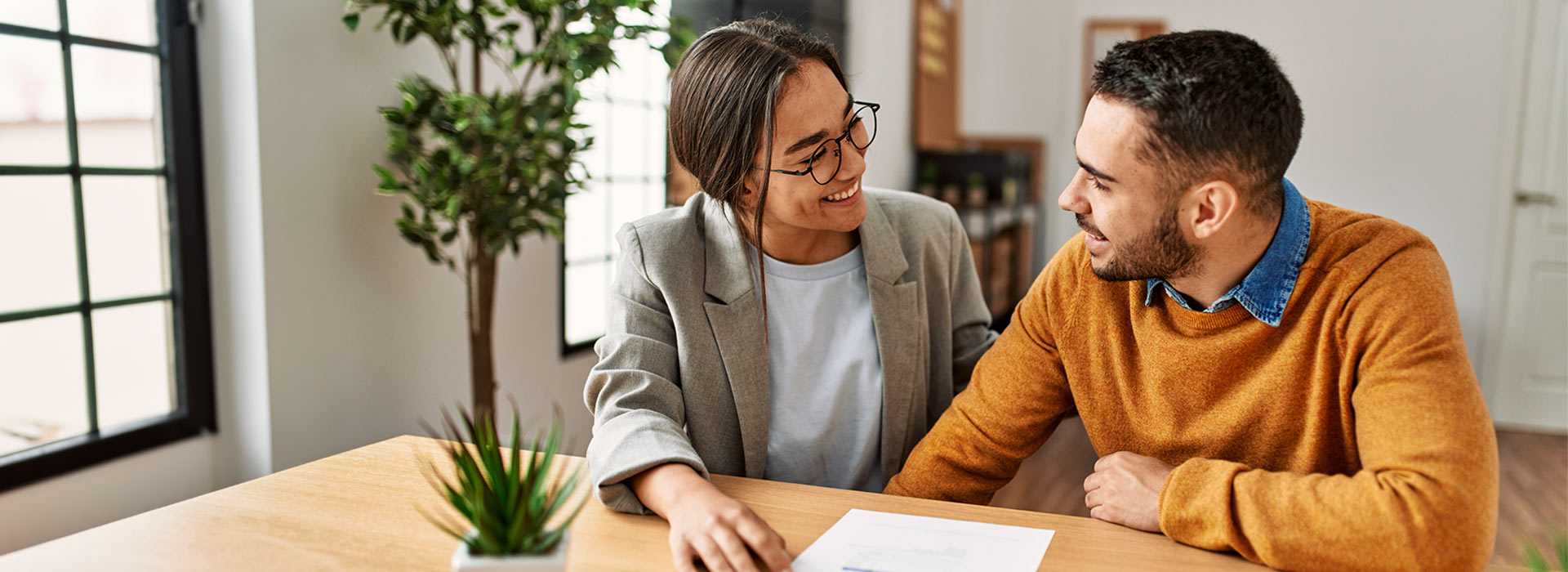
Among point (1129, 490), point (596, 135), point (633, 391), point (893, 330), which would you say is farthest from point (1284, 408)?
point (596, 135)

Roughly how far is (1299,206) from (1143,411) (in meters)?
0.31

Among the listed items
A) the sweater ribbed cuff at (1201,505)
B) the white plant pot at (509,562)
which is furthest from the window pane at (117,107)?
the sweater ribbed cuff at (1201,505)

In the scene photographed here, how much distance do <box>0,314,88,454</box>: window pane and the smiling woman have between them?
1.41 metres

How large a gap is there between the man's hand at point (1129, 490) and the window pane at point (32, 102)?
2123 millimetres

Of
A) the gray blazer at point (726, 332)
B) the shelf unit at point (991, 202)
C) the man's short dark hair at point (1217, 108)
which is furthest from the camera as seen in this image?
the shelf unit at point (991, 202)

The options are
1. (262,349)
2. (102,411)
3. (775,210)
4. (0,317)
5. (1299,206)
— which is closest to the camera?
(1299,206)

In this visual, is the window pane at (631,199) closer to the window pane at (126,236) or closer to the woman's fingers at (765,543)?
the window pane at (126,236)

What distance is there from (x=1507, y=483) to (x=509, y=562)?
4.51 meters

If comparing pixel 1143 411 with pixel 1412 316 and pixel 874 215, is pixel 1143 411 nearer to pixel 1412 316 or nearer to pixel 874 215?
pixel 1412 316

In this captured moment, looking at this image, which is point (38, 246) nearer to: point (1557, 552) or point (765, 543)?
point (765, 543)

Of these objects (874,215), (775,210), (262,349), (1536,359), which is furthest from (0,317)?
(1536,359)

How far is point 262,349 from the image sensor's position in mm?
2416

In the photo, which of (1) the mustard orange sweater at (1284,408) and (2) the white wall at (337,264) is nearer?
(1) the mustard orange sweater at (1284,408)

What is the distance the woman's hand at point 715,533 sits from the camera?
3.35 feet
